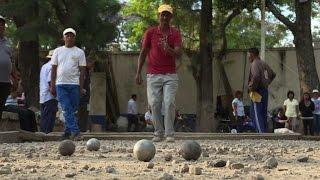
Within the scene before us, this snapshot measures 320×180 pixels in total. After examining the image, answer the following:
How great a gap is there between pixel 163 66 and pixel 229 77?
54.5 ft

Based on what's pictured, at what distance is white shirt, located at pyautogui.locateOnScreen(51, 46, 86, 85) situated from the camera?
10.4 m

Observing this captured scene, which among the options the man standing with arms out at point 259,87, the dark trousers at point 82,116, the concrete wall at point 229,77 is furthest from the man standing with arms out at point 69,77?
the concrete wall at point 229,77

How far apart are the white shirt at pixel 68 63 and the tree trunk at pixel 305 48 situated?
10808 mm

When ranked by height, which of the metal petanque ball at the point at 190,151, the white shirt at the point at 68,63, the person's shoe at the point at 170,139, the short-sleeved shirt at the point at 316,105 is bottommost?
the metal petanque ball at the point at 190,151

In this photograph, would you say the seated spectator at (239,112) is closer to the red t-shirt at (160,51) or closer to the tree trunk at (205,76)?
the tree trunk at (205,76)

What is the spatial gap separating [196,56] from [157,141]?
14.3 metres

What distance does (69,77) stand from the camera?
408 inches

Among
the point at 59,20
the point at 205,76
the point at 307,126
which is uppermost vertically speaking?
the point at 59,20

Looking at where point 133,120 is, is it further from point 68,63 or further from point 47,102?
point 68,63

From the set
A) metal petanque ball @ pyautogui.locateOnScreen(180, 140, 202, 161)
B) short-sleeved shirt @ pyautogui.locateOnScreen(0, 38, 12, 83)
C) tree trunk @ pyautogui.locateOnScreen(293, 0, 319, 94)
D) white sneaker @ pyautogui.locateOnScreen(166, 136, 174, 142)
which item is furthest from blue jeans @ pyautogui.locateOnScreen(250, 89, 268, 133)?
tree trunk @ pyautogui.locateOnScreen(293, 0, 319, 94)

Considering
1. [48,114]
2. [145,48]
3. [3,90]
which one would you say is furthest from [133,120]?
[3,90]

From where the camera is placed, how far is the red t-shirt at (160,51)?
962 centimetres

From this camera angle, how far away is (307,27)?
19703 millimetres

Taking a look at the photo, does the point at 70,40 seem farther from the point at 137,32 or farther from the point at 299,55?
the point at 137,32
